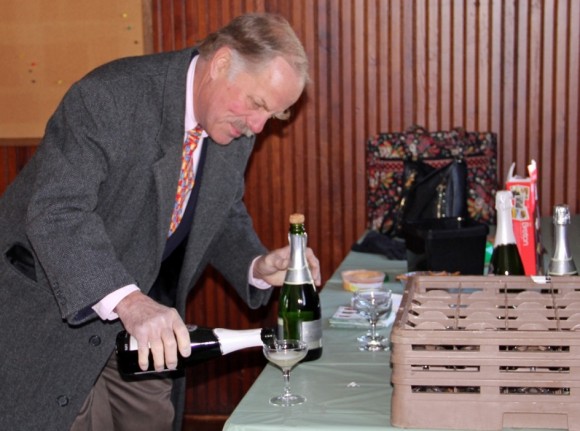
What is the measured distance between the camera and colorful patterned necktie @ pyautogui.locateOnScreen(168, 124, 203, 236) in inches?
88.7

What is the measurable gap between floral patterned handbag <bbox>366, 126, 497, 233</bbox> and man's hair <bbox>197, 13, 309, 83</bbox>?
174 cm

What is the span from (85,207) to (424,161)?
7.24 feet

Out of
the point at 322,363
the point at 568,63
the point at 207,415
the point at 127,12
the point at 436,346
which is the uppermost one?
the point at 127,12

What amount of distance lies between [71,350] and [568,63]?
290 centimetres

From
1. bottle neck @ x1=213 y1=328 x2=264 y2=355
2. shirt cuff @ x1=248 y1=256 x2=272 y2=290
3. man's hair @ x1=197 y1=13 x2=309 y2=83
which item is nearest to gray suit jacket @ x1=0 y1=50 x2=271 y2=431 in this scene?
man's hair @ x1=197 y1=13 x2=309 y2=83

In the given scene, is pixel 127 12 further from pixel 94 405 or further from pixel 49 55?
pixel 94 405

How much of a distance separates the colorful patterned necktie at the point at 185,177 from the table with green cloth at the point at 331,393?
477 millimetres

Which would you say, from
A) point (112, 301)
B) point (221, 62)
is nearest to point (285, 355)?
point (112, 301)

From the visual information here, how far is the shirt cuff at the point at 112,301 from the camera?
1.81 m

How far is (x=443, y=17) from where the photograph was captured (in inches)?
164

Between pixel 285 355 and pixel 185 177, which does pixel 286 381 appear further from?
pixel 185 177

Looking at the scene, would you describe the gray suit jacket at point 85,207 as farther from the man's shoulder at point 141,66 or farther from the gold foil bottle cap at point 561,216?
the gold foil bottle cap at point 561,216

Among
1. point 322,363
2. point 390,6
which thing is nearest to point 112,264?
point 322,363

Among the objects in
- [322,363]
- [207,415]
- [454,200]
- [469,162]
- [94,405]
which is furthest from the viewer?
[207,415]
